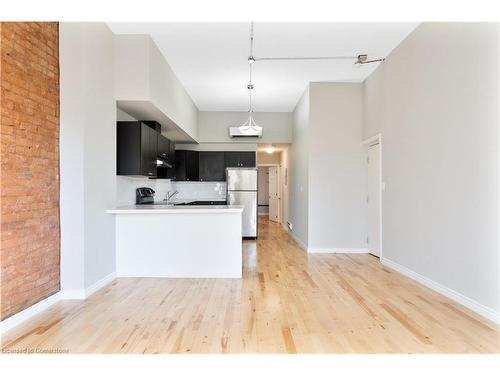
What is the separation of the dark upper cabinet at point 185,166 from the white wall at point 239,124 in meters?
0.47

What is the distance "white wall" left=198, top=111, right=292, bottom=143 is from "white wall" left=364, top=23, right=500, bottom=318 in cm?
320

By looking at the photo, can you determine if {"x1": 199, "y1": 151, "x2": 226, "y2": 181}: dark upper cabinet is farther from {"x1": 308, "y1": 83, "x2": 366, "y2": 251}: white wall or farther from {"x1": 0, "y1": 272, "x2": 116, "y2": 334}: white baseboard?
{"x1": 0, "y1": 272, "x2": 116, "y2": 334}: white baseboard

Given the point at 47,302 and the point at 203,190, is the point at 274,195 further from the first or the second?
the point at 47,302

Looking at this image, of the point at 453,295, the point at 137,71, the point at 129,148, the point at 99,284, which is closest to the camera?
the point at 453,295

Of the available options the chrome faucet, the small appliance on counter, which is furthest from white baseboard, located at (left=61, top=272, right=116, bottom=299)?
the chrome faucet

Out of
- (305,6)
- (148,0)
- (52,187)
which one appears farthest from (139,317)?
(305,6)

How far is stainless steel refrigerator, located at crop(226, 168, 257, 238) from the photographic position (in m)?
7.33

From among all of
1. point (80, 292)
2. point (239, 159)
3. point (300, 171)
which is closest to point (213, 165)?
point (239, 159)

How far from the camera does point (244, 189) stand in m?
7.35

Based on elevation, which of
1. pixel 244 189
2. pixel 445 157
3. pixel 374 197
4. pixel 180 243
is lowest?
pixel 180 243

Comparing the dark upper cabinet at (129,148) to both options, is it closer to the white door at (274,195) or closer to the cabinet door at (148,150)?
the cabinet door at (148,150)

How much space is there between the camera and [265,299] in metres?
3.22

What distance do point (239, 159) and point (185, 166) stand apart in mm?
1284
